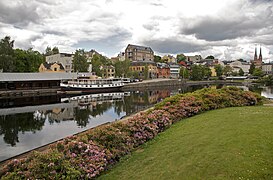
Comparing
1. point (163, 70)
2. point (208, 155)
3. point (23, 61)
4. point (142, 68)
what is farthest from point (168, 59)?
point (208, 155)

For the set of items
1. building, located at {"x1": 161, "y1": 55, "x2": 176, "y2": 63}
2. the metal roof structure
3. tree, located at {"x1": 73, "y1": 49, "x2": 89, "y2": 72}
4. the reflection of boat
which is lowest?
the reflection of boat

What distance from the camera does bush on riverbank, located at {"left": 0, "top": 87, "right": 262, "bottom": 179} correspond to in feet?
24.3

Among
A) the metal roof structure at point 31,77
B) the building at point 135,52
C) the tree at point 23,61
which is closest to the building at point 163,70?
the building at point 135,52

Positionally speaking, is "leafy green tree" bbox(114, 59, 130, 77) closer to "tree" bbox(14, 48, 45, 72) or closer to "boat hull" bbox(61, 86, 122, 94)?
"boat hull" bbox(61, 86, 122, 94)

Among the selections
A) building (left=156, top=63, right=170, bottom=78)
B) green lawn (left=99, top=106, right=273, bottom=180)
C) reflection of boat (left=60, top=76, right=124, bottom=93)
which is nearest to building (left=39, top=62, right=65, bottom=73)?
reflection of boat (left=60, top=76, right=124, bottom=93)

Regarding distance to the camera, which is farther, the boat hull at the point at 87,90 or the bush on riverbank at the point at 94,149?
the boat hull at the point at 87,90

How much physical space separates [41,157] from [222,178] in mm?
5663

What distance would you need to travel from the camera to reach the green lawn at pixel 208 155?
6816mm

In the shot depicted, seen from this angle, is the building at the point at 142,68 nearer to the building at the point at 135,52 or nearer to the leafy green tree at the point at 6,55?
the building at the point at 135,52

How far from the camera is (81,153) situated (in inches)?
347

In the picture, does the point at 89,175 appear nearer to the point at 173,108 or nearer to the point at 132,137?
the point at 132,137

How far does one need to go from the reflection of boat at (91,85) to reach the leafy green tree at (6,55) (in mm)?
14996

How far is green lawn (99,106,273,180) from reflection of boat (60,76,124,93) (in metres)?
53.4

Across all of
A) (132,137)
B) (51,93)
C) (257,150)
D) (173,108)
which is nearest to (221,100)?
(173,108)
